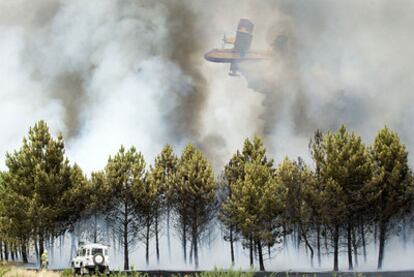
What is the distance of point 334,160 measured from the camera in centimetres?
6003

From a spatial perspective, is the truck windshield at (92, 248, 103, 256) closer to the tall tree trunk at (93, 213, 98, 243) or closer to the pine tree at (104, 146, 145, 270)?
the pine tree at (104, 146, 145, 270)

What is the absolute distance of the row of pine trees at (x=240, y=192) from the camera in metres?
59.9

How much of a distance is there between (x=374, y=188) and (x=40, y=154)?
124 ft

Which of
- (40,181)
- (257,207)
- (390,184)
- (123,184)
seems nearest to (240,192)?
(257,207)

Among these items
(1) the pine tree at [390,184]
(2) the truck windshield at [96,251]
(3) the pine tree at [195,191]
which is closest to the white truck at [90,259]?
(2) the truck windshield at [96,251]

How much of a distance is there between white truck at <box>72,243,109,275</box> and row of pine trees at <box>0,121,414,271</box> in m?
17.9

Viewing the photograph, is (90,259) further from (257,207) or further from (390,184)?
(390,184)

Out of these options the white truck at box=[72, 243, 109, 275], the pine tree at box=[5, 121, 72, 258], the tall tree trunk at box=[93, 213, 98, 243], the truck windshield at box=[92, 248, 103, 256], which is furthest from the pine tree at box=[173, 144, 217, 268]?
the truck windshield at box=[92, 248, 103, 256]

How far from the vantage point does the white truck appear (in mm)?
42281

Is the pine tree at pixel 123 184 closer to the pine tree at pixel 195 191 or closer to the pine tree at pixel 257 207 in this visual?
the pine tree at pixel 195 191

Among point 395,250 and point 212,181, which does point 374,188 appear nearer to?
point 212,181

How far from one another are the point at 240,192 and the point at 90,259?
24077mm

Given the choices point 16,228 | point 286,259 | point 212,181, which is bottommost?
point 286,259

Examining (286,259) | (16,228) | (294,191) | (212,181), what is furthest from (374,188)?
(16,228)
